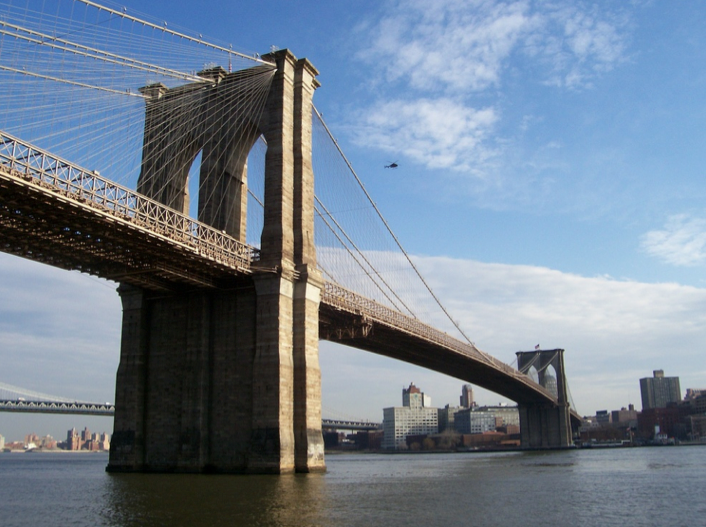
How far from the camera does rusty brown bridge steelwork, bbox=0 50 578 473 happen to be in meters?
36.5

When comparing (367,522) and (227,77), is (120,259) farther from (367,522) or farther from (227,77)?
(367,522)

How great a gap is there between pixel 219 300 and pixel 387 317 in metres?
18.5

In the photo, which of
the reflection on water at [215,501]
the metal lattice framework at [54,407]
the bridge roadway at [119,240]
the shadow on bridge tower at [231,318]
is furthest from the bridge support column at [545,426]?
the reflection on water at [215,501]

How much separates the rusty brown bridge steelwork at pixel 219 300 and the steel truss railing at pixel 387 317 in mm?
473

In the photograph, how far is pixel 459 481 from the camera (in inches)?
1528

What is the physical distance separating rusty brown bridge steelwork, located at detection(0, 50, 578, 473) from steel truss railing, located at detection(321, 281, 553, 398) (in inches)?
18.6

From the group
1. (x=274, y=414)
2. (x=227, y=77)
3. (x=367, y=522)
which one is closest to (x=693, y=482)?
(x=274, y=414)

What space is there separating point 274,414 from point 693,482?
22.1 meters

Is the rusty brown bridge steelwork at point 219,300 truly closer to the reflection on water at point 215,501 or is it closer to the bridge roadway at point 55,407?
the reflection on water at point 215,501

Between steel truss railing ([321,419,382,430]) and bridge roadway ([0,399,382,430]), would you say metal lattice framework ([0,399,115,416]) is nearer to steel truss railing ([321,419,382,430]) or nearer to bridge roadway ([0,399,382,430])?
bridge roadway ([0,399,382,430])

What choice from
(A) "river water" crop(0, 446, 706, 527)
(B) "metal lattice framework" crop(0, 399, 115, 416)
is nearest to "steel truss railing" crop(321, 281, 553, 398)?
(A) "river water" crop(0, 446, 706, 527)

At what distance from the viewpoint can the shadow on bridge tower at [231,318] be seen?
39.5 metres

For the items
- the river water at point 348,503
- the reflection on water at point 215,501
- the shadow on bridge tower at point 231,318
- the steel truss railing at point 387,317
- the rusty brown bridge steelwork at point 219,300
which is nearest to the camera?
the reflection on water at point 215,501

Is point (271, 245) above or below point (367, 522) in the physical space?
above
